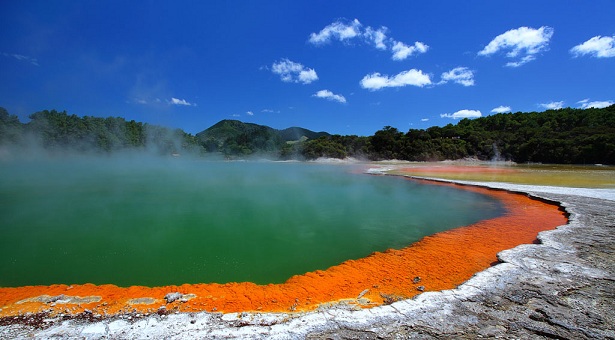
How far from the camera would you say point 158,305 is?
4.02 metres

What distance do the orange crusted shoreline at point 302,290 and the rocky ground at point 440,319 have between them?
39 cm

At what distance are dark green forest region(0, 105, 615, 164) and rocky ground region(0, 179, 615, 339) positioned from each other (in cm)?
5578

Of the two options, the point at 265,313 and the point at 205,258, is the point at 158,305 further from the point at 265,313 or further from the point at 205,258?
the point at 205,258

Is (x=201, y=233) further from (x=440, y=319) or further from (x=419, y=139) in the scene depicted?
(x=419, y=139)

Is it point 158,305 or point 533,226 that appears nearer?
point 158,305

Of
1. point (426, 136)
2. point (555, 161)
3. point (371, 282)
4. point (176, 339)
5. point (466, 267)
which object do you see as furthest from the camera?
point (426, 136)

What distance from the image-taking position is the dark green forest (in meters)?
48.8

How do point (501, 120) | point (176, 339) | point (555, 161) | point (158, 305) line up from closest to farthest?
point (176, 339)
point (158, 305)
point (555, 161)
point (501, 120)

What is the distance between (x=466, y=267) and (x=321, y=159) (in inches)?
2481

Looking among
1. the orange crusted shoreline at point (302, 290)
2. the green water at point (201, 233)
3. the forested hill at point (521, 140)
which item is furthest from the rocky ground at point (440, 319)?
the forested hill at point (521, 140)

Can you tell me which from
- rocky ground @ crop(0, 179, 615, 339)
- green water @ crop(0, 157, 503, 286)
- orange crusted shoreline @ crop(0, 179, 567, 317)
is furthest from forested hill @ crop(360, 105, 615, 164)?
rocky ground @ crop(0, 179, 615, 339)

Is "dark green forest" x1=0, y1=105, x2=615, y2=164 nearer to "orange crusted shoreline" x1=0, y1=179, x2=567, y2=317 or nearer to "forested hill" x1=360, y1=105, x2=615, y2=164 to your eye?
"forested hill" x1=360, y1=105, x2=615, y2=164

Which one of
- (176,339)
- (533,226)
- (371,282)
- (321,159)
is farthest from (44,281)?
(321,159)

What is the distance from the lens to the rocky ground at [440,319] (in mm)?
3084
